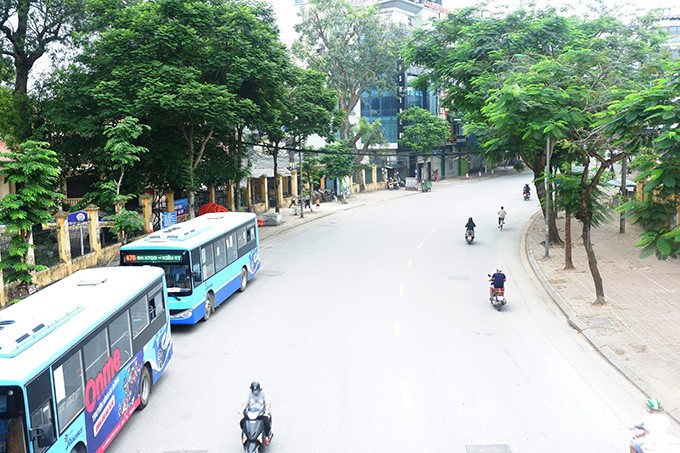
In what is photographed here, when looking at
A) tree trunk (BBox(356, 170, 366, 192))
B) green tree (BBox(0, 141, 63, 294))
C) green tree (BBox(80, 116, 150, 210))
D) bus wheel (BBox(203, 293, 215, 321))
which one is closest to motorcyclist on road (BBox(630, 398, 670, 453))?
bus wheel (BBox(203, 293, 215, 321))

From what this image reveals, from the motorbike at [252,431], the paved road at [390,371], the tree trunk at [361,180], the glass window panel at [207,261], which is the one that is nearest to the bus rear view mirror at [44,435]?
the paved road at [390,371]

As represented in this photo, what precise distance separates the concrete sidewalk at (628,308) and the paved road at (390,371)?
47cm

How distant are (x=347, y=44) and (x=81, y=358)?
1989 inches

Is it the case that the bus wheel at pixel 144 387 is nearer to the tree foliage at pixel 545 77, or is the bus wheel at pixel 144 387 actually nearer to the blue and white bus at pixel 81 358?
the blue and white bus at pixel 81 358

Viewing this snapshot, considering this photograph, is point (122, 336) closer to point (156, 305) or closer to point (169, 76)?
point (156, 305)

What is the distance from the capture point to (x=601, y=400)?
1212 centimetres

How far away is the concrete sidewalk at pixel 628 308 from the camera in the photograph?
1343cm

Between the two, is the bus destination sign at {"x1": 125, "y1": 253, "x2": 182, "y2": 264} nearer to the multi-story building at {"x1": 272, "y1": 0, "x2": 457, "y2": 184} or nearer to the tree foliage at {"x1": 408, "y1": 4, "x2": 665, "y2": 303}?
the tree foliage at {"x1": 408, "y1": 4, "x2": 665, "y2": 303}

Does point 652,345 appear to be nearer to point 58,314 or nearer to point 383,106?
point 58,314

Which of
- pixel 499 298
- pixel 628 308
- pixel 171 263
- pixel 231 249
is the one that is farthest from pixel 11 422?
pixel 628 308

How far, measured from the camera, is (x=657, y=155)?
13.4 m

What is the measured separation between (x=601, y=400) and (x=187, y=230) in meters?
11.5

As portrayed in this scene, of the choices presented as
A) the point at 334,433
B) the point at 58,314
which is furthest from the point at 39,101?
the point at 334,433

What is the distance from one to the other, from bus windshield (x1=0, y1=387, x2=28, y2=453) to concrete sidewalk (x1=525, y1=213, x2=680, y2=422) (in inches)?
403
